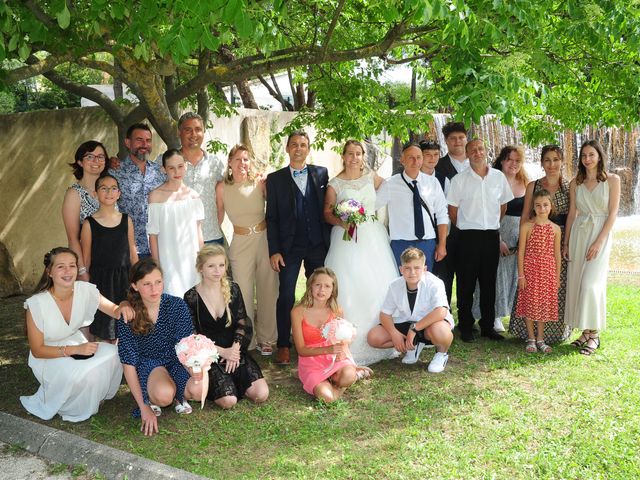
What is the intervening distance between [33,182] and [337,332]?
19.9 ft

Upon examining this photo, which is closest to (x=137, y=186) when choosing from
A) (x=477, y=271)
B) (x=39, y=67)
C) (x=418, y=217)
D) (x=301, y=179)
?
(x=39, y=67)

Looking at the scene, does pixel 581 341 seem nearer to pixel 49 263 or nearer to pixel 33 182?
pixel 49 263

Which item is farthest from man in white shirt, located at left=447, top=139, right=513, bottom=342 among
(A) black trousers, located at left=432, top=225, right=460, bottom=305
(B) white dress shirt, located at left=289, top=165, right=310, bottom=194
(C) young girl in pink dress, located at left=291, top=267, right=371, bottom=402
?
(C) young girl in pink dress, located at left=291, top=267, right=371, bottom=402

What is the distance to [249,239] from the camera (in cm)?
694

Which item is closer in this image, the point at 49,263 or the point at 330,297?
the point at 49,263

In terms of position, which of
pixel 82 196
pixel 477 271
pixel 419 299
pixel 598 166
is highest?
pixel 598 166

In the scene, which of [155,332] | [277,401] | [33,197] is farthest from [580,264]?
[33,197]

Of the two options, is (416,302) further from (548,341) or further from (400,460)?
(400,460)

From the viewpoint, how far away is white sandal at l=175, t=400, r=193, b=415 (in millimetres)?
5539

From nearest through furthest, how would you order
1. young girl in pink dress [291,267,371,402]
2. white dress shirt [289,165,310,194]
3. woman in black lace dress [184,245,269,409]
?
woman in black lace dress [184,245,269,409]
young girl in pink dress [291,267,371,402]
white dress shirt [289,165,310,194]

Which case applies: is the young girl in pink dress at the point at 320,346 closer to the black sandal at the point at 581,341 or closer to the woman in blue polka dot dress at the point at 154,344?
the woman in blue polka dot dress at the point at 154,344

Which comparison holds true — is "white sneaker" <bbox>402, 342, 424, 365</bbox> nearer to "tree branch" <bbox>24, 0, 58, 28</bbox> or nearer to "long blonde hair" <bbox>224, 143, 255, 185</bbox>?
"long blonde hair" <bbox>224, 143, 255, 185</bbox>

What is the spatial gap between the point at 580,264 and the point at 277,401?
336cm

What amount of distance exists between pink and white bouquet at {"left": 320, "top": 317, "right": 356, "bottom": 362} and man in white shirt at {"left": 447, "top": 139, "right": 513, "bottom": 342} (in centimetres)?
192
